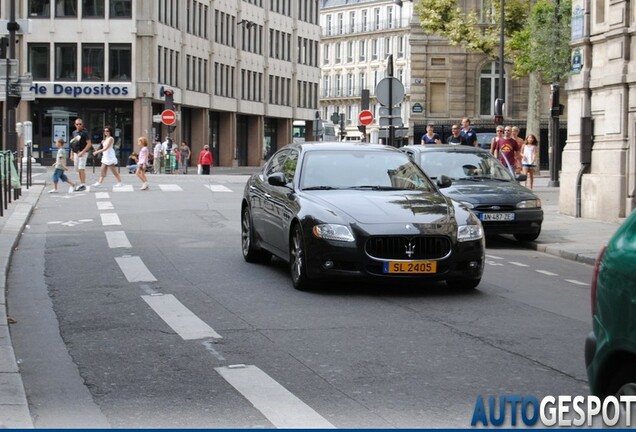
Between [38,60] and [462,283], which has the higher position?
[38,60]

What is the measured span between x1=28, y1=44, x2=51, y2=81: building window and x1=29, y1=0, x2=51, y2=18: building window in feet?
5.41

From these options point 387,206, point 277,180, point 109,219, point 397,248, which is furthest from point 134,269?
point 109,219

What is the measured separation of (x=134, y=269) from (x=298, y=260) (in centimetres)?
284

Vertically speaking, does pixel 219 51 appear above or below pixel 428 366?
above

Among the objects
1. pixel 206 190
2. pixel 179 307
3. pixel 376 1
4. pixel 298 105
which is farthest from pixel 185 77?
pixel 179 307

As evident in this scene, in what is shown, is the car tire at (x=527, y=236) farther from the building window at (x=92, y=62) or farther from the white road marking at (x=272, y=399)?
the building window at (x=92, y=62)


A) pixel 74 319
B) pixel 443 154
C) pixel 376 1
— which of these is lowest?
pixel 74 319

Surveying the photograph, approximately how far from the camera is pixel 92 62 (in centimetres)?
7062

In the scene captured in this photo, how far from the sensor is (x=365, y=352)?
9.34 meters

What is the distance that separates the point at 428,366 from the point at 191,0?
71889 mm

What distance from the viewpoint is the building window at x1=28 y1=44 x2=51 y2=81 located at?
70375mm

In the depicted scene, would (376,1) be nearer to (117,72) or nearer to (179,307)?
(117,72)

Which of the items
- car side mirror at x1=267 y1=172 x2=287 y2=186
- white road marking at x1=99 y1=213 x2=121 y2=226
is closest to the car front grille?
car side mirror at x1=267 y1=172 x2=287 y2=186

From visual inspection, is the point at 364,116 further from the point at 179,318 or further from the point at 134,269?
the point at 179,318
